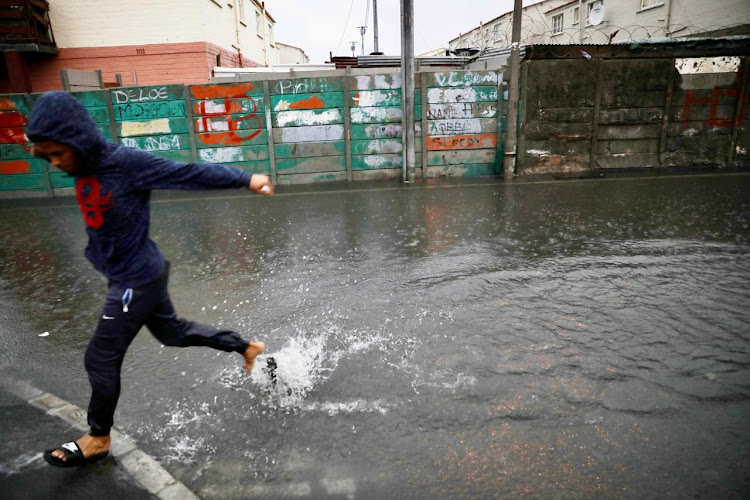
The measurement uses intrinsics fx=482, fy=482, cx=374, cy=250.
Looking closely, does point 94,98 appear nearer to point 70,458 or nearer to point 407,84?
point 407,84

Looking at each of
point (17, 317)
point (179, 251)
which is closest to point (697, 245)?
point (179, 251)

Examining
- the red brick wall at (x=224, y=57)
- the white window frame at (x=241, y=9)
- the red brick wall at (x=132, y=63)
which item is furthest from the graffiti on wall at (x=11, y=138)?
the white window frame at (x=241, y=9)

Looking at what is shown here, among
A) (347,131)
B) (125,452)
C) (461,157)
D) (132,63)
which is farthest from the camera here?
(132,63)

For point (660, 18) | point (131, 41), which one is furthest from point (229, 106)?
point (660, 18)

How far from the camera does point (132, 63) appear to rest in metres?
15.6

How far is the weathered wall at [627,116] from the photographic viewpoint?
36.5 feet

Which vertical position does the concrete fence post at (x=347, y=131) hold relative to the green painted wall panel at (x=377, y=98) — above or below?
below

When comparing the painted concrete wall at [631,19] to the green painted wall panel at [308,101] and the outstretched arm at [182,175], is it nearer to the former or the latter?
the green painted wall panel at [308,101]

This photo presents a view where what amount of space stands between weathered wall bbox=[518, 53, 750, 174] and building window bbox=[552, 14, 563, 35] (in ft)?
61.0

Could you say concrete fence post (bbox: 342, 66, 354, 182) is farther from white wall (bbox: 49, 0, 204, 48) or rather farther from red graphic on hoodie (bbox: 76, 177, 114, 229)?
red graphic on hoodie (bbox: 76, 177, 114, 229)

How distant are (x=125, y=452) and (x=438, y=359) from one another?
1878 millimetres

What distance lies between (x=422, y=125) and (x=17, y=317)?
8.78 m

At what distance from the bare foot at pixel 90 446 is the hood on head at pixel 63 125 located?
1.33m

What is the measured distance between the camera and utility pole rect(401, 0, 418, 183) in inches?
401
